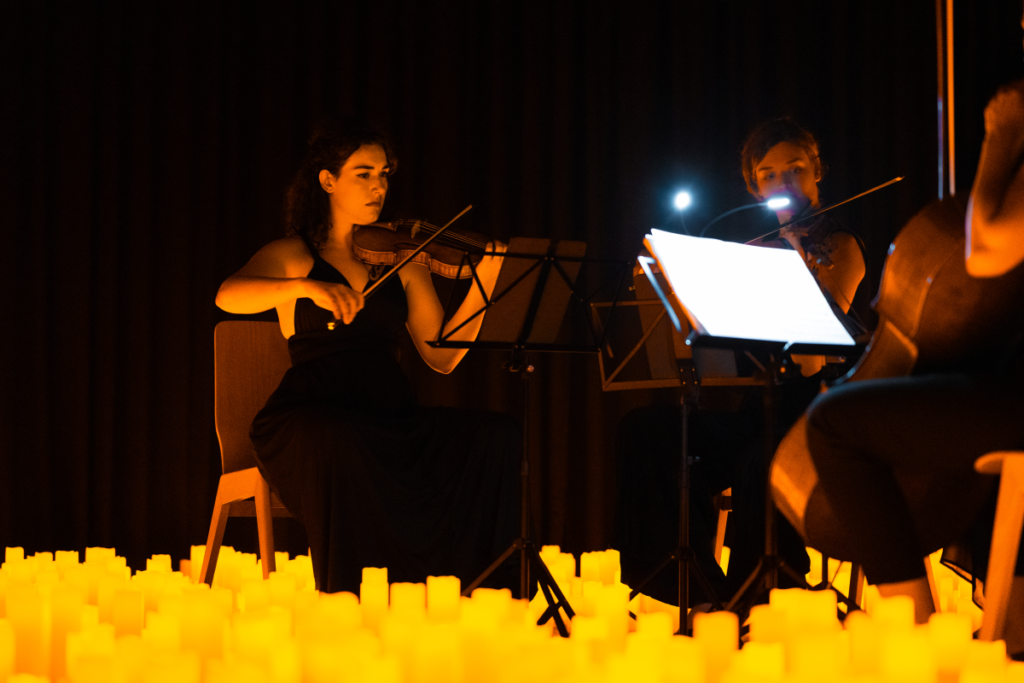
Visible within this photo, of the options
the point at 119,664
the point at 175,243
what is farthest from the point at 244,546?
the point at 119,664

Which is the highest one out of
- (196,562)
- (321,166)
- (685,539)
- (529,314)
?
(321,166)

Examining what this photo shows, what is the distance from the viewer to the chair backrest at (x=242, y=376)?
8.00 ft

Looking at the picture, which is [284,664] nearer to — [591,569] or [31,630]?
[31,630]

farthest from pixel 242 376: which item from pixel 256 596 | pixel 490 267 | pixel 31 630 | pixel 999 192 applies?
pixel 999 192

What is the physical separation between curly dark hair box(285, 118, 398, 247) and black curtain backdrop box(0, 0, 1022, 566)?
2.57 ft

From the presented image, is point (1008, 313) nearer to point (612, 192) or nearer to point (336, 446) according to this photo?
point (336, 446)

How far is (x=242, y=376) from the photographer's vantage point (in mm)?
2514

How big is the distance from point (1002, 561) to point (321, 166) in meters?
1.90

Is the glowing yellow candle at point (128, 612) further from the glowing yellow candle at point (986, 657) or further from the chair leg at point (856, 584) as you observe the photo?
the chair leg at point (856, 584)

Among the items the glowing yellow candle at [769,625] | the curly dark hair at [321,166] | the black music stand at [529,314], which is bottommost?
the glowing yellow candle at [769,625]

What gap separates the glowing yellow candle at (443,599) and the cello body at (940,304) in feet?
2.45

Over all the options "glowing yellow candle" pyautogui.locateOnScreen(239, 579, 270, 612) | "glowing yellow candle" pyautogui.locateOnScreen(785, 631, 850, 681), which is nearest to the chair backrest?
"glowing yellow candle" pyautogui.locateOnScreen(239, 579, 270, 612)

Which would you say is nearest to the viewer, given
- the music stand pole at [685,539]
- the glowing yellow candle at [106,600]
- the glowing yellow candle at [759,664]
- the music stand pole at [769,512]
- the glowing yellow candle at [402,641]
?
the glowing yellow candle at [759,664]

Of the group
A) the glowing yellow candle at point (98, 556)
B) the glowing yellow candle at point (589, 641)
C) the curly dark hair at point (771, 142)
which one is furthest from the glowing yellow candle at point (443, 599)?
the curly dark hair at point (771, 142)
